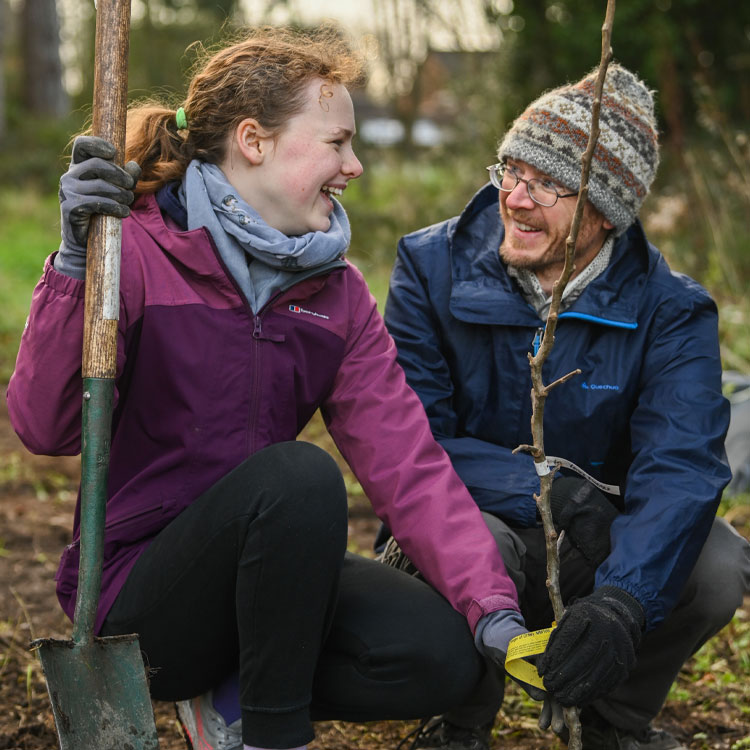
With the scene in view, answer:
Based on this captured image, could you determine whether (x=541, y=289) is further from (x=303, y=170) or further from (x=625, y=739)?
(x=625, y=739)

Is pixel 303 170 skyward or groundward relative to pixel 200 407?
skyward

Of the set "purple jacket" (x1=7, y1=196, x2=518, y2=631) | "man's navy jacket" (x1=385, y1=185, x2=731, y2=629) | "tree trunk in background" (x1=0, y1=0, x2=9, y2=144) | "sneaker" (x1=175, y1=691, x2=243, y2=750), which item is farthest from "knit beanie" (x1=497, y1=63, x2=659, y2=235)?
"tree trunk in background" (x1=0, y1=0, x2=9, y2=144)

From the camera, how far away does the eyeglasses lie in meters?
2.43

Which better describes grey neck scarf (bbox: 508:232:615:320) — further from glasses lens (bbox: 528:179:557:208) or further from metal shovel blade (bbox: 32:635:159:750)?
metal shovel blade (bbox: 32:635:159:750)

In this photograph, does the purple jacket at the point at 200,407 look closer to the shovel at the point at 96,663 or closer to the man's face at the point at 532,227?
the shovel at the point at 96,663

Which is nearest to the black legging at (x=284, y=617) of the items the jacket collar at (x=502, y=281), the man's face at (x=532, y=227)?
the jacket collar at (x=502, y=281)

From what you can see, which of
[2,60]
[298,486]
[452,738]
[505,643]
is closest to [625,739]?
[452,738]

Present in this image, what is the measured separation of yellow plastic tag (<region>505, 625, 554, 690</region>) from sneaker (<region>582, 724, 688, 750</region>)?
0.56 metres

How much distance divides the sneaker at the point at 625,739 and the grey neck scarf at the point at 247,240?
1.28m

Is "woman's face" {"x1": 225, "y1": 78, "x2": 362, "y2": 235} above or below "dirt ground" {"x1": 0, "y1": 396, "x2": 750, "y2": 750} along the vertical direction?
above

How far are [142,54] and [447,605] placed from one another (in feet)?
55.3

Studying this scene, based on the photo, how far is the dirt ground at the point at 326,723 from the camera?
256 cm

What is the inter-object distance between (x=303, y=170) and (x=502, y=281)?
0.59 m

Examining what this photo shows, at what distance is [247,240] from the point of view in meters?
2.06
